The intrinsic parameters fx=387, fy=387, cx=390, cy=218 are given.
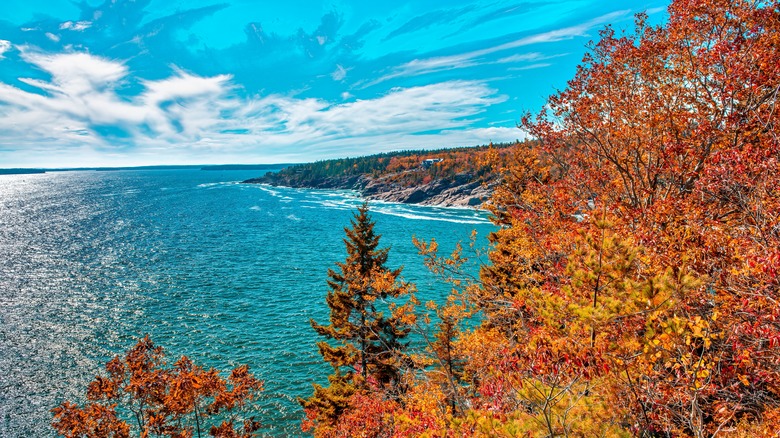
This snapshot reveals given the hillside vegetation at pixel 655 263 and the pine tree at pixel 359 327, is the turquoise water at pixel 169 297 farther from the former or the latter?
the hillside vegetation at pixel 655 263

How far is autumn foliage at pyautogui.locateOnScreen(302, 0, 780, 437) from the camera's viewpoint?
600 centimetres

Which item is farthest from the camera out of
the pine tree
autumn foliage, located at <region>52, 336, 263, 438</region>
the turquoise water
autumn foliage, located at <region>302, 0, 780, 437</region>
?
the turquoise water

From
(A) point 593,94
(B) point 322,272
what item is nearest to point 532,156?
(A) point 593,94

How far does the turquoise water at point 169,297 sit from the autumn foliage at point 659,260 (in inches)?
928

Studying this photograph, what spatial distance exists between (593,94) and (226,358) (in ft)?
122

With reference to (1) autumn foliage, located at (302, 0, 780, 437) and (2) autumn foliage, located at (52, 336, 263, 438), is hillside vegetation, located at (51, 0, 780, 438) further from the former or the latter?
(2) autumn foliage, located at (52, 336, 263, 438)

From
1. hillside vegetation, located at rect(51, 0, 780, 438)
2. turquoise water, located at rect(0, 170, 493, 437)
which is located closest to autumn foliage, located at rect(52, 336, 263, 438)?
hillside vegetation, located at rect(51, 0, 780, 438)

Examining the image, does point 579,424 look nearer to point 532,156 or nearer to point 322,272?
point 532,156

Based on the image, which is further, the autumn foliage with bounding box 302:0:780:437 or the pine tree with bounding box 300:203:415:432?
the pine tree with bounding box 300:203:415:432

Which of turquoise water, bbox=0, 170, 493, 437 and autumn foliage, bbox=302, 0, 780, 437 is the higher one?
autumn foliage, bbox=302, 0, 780, 437

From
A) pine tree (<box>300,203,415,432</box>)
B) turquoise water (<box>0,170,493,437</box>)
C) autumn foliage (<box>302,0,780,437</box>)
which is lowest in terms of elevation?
turquoise water (<box>0,170,493,437</box>)

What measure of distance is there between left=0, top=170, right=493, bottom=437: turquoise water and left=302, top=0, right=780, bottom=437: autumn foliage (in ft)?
77.3

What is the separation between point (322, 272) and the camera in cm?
6297

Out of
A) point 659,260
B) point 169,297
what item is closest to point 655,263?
point 659,260
